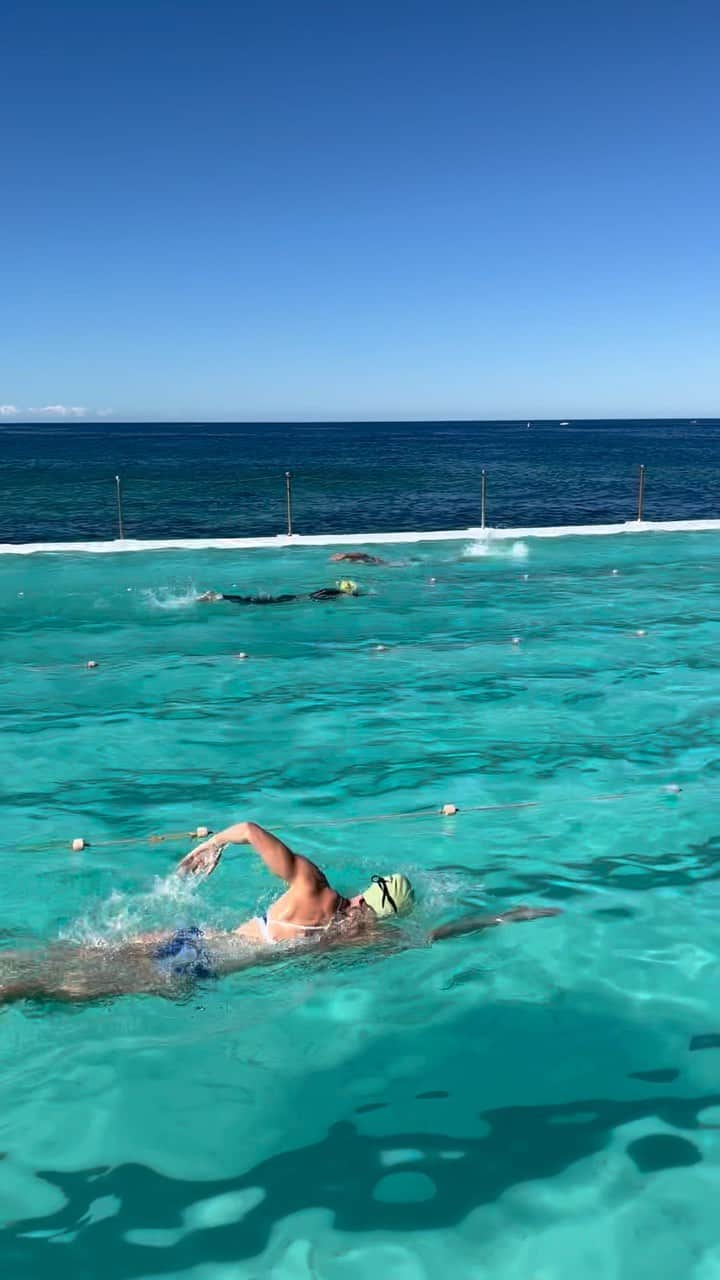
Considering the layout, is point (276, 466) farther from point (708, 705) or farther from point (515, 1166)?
point (515, 1166)

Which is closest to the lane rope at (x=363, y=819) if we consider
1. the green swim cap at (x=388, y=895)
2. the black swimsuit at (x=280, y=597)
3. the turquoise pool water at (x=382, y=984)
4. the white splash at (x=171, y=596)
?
the turquoise pool water at (x=382, y=984)

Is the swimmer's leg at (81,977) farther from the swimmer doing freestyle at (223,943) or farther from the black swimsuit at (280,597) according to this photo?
the black swimsuit at (280,597)

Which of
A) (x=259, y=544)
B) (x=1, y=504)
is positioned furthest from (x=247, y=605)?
(x=1, y=504)

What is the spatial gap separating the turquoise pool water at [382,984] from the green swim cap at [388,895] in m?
0.31

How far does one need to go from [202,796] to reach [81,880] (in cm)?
171

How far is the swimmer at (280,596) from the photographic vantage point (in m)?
16.9

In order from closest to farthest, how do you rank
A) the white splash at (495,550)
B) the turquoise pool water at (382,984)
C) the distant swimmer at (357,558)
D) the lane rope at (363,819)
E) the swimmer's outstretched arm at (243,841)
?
the turquoise pool water at (382,984)
the swimmer's outstretched arm at (243,841)
the lane rope at (363,819)
the distant swimmer at (357,558)
the white splash at (495,550)

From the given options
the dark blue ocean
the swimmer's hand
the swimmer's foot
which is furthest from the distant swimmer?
the swimmer's hand

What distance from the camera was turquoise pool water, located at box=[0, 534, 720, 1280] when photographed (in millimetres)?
4344

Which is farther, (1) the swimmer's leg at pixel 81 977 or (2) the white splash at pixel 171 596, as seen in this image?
(2) the white splash at pixel 171 596

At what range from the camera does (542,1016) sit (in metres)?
5.87

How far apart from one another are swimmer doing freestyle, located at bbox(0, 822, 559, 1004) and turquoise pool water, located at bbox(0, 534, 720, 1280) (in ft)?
0.42

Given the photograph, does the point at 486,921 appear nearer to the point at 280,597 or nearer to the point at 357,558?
the point at 280,597

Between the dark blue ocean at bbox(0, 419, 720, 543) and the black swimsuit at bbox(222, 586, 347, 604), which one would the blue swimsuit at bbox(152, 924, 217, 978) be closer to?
the black swimsuit at bbox(222, 586, 347, 604)
